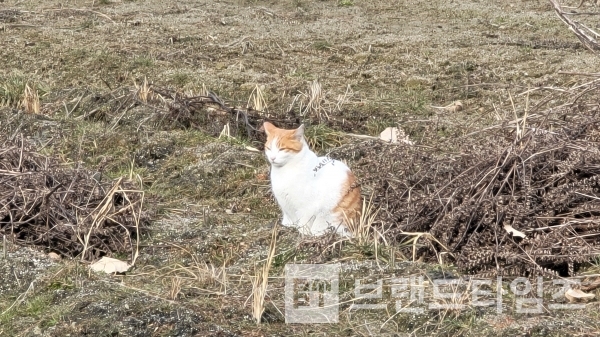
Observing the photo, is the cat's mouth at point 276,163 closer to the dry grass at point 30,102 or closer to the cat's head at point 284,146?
the cat's head at point 284,146

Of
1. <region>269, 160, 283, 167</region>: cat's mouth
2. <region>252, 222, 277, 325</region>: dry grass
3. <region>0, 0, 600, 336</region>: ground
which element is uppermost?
<region>252, 222, 277, 325</region>: dry grass

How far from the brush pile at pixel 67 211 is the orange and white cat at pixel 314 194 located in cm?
70

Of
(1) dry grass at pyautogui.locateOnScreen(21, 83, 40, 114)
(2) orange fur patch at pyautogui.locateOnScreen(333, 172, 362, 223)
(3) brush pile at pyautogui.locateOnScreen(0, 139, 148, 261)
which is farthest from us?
(1) dry grass at pyautogui.locateOnScreen(21, 83, 40, 114)

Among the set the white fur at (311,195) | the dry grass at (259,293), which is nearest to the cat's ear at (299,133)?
the white fur at (311,195)

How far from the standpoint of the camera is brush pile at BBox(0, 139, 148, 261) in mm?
4375

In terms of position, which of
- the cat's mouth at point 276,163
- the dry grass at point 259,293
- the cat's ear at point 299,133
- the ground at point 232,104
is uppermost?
the cat's ear at point 299,133

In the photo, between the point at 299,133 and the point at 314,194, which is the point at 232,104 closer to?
the point at 299,133

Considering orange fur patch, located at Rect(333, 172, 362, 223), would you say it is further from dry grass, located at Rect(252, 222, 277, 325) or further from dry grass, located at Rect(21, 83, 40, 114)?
dry grass, located at Rect(21, 83, 40, 114)

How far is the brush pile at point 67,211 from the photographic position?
4375 millimetres

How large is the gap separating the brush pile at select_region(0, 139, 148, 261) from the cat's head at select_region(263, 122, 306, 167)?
0.69 metres

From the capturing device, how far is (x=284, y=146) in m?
4.82

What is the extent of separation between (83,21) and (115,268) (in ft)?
18.4

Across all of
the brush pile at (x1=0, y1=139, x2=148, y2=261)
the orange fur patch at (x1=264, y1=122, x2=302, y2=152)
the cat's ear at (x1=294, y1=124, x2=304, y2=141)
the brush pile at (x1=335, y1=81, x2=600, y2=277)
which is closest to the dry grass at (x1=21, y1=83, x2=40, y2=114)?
the brush pile at (x1=0, y1=139, x2=148, y2=261)

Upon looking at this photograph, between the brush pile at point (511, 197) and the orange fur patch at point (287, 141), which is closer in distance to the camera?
the brush pile at point (511, 197)
